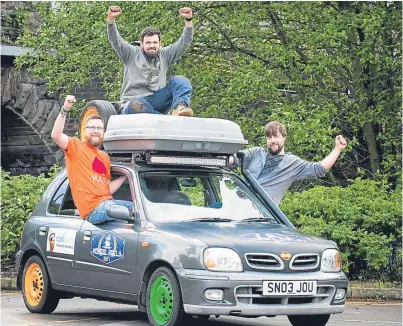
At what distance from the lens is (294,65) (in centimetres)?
2202

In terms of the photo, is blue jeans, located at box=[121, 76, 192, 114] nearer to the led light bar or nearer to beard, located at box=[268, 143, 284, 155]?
the led light bar

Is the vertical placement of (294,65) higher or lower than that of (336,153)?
higher

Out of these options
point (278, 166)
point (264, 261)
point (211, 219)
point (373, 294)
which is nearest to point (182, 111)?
point (278, 166)

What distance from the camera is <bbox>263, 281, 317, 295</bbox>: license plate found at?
433 inches

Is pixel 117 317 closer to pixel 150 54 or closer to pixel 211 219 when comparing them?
pixel 211 219

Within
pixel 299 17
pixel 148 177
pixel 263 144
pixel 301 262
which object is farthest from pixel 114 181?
pixel 299 17

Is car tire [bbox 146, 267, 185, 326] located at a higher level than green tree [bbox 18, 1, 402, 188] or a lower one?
lower

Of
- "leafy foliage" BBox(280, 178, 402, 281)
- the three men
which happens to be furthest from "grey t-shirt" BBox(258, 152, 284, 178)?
"leafy foliage" BBox(280, 178, 402, 281)

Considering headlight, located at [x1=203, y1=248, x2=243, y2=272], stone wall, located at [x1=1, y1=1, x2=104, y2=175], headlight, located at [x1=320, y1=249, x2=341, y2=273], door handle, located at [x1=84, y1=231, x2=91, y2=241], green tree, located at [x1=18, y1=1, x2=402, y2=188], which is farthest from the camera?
stone wall, located at [x1=1, y1=1, x2=104, y2=175]

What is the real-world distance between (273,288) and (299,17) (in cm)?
1175

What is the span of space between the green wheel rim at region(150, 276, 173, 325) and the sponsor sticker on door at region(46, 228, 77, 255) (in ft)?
4.90

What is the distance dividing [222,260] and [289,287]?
646mm

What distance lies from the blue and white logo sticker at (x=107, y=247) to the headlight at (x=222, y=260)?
1126mm

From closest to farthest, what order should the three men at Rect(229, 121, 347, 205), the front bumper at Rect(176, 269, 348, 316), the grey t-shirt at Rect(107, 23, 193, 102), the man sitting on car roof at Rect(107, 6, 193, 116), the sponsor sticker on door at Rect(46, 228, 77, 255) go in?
the front bumper at Rect(176, 269, 348, 316)
the sponsor sticker on door at Rect(46, 228, 77, 255)
the three men at Rect(229, 121, 347, 205)
the man sitting on car roof at Rect(107, 6, 193, 116)
the grey t-shirt at Rect(107, 23, 193, 102)
